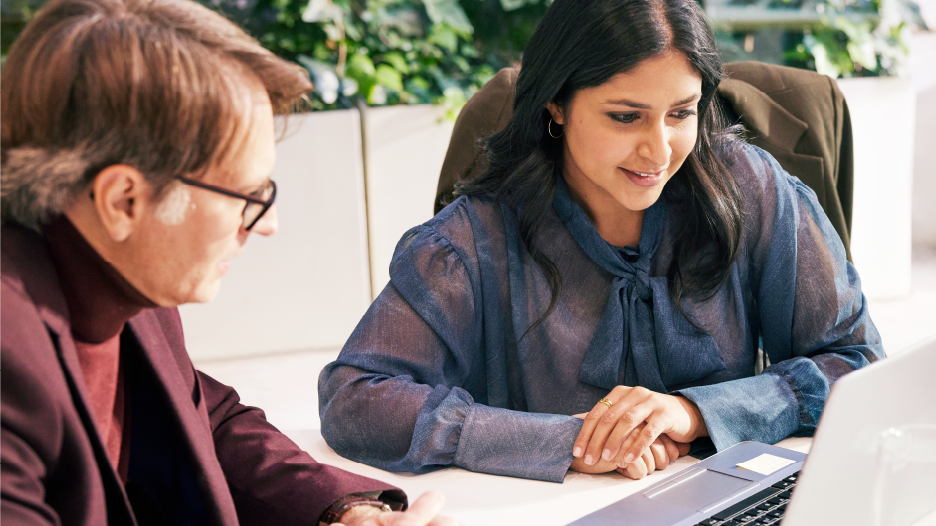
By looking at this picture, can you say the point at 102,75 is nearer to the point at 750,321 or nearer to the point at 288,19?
the point at 750,321

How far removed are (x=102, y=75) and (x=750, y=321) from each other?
1118mm

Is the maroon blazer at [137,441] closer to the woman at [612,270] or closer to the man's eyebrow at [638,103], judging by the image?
the woman at [612,270]

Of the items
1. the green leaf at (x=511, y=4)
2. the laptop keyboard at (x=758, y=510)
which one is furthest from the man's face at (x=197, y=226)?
the green leaf at (x=511, y=4)

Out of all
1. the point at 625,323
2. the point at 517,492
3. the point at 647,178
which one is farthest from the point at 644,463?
the point at 647,178

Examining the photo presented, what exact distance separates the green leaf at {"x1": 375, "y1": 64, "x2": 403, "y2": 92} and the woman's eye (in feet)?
7.12

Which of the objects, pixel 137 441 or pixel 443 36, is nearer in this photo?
pixel 137 441

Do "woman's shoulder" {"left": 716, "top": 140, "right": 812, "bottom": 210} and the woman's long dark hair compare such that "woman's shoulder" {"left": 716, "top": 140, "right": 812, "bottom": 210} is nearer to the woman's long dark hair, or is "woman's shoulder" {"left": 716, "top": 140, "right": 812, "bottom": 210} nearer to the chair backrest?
the woman's long dark hair

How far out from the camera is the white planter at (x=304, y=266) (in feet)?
10.8

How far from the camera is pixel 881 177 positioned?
12.2 ft

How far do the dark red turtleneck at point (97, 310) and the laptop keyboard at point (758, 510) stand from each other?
0.60 m

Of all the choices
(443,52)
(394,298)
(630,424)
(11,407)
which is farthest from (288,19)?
(11,407)

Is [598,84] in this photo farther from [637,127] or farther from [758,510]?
[758,510]

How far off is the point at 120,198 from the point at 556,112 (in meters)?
0.90

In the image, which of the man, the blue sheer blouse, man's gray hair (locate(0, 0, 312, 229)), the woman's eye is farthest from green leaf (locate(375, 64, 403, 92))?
man's gray hair (locate(0, 0, 312, 229))
